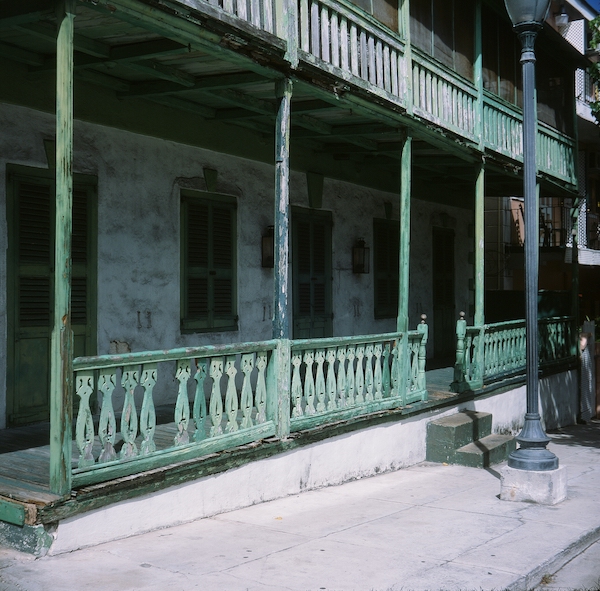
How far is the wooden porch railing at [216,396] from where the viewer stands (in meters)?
5.43

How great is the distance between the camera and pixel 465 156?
11.0 meters

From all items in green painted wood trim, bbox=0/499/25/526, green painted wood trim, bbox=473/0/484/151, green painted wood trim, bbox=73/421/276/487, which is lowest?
green painted wood trim, bbox=0/499/25/526

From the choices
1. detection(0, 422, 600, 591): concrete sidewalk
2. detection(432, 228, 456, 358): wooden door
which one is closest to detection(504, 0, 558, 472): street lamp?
detection(0, 422, 600, 591): concrete sidewalk

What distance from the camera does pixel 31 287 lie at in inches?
293

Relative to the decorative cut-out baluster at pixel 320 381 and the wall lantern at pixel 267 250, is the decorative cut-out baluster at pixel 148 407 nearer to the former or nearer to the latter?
the decorative cut-out baluster at pixel 320 381

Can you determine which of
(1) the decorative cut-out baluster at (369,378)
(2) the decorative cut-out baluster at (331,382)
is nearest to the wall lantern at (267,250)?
(1) the decorative cut-out baluster at (369,378)

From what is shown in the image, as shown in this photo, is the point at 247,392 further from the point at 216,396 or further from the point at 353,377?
the point at 353,377

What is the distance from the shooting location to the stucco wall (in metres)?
7.42

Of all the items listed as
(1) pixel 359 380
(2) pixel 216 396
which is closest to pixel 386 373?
(1) pixel 359 380

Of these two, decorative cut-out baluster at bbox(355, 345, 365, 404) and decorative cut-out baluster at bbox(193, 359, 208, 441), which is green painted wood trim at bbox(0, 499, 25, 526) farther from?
decorative cut-out baluster at bbox(355, 345, 365, 404)

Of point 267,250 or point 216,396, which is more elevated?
point 267,250

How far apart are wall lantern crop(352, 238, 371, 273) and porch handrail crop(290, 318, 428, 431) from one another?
104 inches

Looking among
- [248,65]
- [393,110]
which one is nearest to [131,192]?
[248,65]

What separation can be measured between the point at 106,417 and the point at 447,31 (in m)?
7.59
